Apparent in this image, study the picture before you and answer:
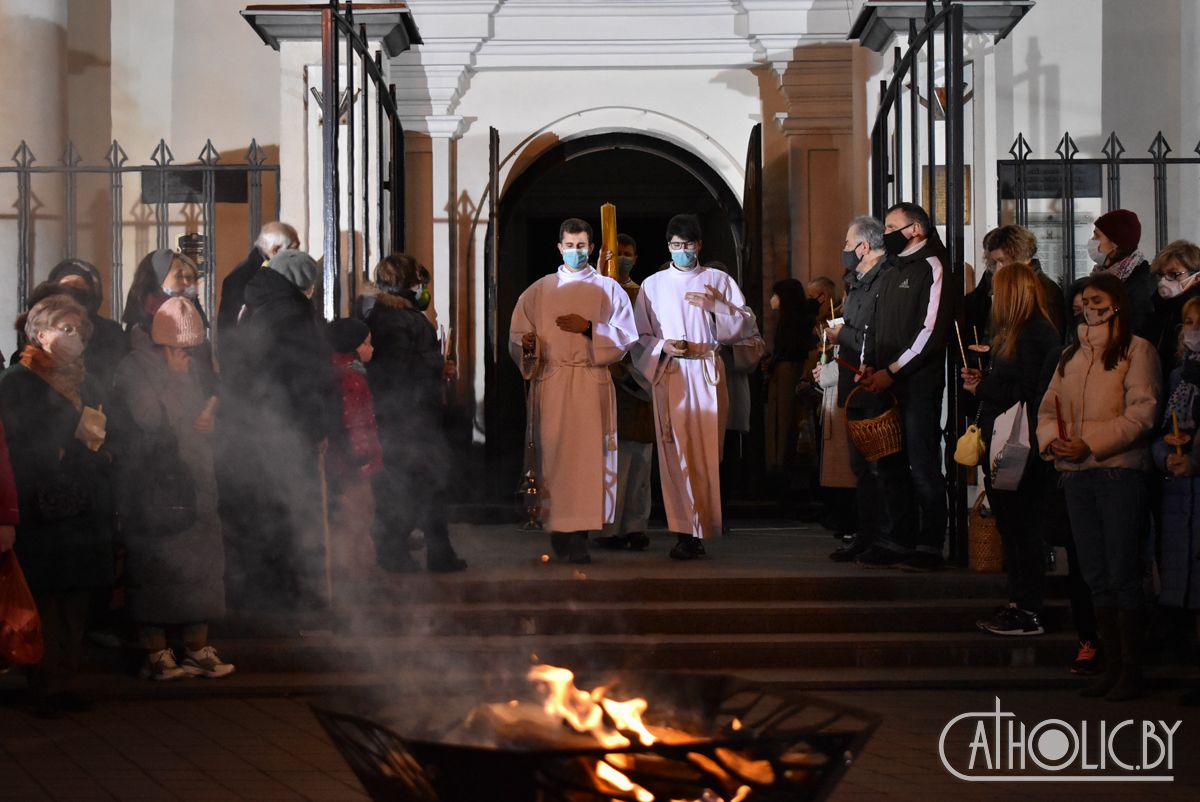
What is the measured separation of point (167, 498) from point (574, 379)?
8.76 ft

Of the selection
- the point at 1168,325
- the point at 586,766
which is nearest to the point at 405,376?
the point at 1168,325

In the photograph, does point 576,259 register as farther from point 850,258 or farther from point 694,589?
point 694,589

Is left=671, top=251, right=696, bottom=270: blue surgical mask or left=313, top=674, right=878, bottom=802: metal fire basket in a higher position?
left=671, top=251, right=696, bottom=270: blue surgical mask

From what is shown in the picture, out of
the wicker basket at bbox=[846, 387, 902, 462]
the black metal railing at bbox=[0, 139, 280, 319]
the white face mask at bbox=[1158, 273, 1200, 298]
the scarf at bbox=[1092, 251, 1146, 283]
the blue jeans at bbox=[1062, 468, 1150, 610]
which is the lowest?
the blue jeans at bbox=[1062, 468, 1150, 610]

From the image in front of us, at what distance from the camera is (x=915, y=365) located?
8055mm

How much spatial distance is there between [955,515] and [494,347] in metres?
4.46

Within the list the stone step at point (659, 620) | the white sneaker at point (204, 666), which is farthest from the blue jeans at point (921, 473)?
the white sneaker at point (204, 666)

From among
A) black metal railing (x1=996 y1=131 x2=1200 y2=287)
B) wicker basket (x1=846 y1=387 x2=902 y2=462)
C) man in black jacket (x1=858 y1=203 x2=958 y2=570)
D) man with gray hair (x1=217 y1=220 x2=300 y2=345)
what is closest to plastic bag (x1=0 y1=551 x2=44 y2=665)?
man with gray hair (x1=217 y1=220 x2=300 y2=345)

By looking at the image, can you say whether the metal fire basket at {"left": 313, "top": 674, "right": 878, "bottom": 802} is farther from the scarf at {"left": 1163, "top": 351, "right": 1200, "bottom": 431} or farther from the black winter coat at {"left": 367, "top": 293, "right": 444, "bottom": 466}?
the black winter coat at {"left": 367, "top": 293, "right": 444, "bottom": 466}

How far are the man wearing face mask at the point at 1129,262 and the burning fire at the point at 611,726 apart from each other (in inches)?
164

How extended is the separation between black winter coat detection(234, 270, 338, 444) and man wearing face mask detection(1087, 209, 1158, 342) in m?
3.73

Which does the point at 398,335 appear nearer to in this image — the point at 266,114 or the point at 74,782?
the point at 74,782

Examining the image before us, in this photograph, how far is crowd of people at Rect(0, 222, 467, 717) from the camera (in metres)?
6.57

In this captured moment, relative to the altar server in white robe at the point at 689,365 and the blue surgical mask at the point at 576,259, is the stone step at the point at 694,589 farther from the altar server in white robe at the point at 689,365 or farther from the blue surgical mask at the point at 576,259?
the blue surgical mask at the point at 576,259
